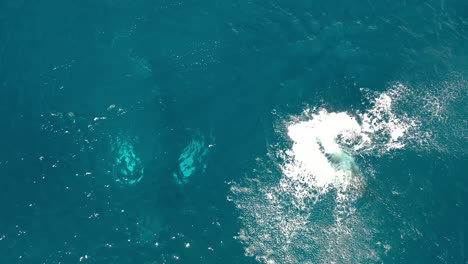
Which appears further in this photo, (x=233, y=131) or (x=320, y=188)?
(x=233, y=131)

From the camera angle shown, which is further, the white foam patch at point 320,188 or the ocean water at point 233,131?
the ocean water at point 233,131

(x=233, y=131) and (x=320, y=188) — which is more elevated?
(x=320, y=188)

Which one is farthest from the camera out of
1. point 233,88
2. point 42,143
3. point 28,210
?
point 233,88

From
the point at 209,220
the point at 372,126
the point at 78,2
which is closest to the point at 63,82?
the point at 78,2

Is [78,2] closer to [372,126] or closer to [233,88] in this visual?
[233,88]
